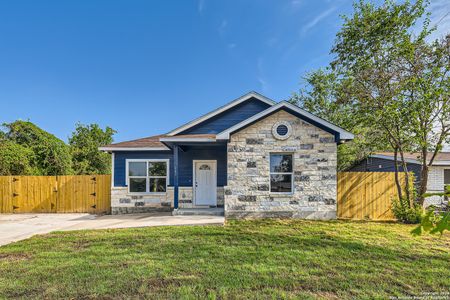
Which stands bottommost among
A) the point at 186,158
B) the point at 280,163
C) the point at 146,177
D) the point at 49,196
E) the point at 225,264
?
the point at 225,264

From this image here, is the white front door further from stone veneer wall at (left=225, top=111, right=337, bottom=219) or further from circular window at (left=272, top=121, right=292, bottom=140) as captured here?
circular window at (left=272, top=121, right=292, bottom=140)

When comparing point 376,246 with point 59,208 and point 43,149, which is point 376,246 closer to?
point 59,208

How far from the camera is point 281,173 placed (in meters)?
9.37

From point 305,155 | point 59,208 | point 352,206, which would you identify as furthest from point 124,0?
point 352,206

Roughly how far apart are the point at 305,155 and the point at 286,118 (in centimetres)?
160

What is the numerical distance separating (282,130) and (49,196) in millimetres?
11576

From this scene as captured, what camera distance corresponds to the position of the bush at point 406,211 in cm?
869

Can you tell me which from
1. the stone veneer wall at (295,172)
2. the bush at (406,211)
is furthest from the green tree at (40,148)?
the bush at (406,211)

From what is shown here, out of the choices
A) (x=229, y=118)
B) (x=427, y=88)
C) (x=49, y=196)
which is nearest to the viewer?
(x=427, y=88)

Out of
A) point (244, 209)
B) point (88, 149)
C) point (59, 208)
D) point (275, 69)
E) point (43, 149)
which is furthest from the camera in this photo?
point (88, 149)

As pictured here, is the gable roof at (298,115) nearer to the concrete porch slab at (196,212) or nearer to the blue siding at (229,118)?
the blue siding at (229,118)

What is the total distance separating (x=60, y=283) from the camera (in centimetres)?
403

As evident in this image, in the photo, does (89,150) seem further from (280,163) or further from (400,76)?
(400,76)

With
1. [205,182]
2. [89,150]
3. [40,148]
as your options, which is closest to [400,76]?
[205,182]
